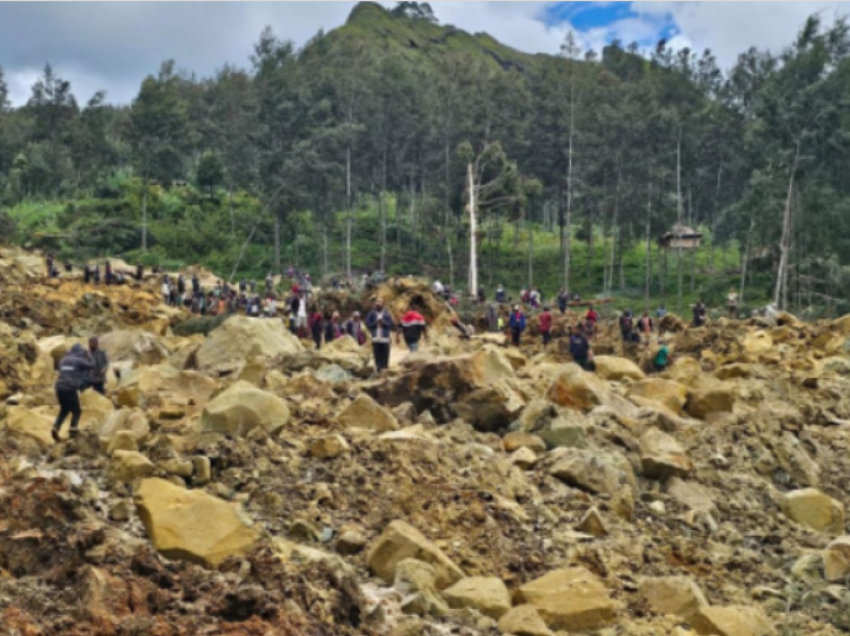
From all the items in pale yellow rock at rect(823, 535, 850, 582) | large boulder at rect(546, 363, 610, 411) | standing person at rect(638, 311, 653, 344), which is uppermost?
large boulder at rect(546, 363, 610, 411)

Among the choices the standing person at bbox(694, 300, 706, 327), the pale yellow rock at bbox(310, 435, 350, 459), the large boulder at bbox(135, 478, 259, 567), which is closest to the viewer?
the large boulder at bbox(135, 478, 259, 567)

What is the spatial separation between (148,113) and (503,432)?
167 ft

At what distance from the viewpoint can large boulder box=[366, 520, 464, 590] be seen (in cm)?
782

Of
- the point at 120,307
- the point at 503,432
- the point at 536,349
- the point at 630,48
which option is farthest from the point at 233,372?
the point at 630,48

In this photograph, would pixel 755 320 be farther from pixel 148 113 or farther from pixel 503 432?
pixel 148 113

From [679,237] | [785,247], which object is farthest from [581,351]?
[679,237]

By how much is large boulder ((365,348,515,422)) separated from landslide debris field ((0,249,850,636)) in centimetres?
3

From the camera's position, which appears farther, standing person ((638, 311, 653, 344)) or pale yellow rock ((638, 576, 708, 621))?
standing person ((638, 311, 653, 344))

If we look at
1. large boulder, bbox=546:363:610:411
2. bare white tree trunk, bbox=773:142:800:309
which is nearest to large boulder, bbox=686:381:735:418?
large boulder, bbox=546:363:610:411

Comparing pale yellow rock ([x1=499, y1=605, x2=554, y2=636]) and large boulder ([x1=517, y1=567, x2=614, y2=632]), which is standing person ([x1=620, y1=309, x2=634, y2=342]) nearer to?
large boulder ([x1=517, y1=567, x2=614, y2=632])

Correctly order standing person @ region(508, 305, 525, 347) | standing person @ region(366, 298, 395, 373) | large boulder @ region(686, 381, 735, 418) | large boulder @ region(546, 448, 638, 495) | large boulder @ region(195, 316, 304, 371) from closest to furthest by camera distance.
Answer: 1. large boulder @ region(546, 448, 638, 495)
2. large boulder @ region(686, 381, 735, 418)
3. standing person @ region(366, 298, 395, 373)
4. large boulder @ region(195, 316, 304, 371)
5. standing person @ region(508, 305, 525, 347)

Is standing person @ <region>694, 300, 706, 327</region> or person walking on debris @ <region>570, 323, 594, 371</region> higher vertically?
person walking on debris @ <region>570, 323, 594, 371</region>

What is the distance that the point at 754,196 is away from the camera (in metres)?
41.6

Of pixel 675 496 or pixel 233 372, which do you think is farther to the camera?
pixel 233 372
